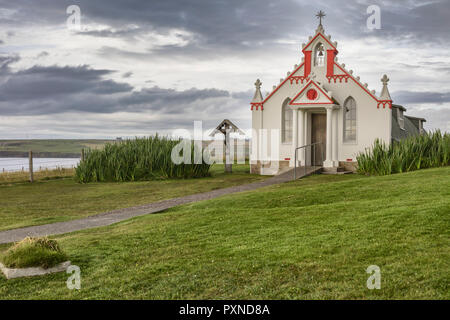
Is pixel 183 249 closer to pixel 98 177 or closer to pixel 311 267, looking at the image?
pixel 311 267

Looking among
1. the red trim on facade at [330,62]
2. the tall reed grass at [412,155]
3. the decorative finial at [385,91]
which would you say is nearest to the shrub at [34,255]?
the tall reed grass at [412,155]

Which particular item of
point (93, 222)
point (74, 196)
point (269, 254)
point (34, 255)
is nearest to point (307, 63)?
point (74, 196)

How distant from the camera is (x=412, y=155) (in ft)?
71.9

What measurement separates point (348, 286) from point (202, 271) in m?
2.22

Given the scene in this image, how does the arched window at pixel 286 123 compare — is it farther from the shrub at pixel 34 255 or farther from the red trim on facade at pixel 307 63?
the shrub at pixel 34 255

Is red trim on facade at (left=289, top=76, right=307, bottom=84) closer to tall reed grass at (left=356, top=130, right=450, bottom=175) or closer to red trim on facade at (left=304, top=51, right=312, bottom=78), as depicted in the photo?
red trim on facade at (left=304, top=51, right=312, bottom=78)

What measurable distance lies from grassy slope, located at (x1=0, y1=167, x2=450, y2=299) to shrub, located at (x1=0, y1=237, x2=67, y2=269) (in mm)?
384

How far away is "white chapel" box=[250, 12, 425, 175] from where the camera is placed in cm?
2573

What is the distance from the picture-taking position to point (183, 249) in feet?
28.7

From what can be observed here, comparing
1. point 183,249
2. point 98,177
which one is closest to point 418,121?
point 98,177

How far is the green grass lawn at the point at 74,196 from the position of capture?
15362 millimetres

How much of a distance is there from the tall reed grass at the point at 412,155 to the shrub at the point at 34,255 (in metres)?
17.0

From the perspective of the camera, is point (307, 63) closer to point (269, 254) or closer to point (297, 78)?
point (297, 78)

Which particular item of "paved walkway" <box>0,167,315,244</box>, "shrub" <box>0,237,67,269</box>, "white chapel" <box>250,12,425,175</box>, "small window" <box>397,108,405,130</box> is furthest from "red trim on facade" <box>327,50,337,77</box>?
"shrub" <box>0,237,67,269</box>
